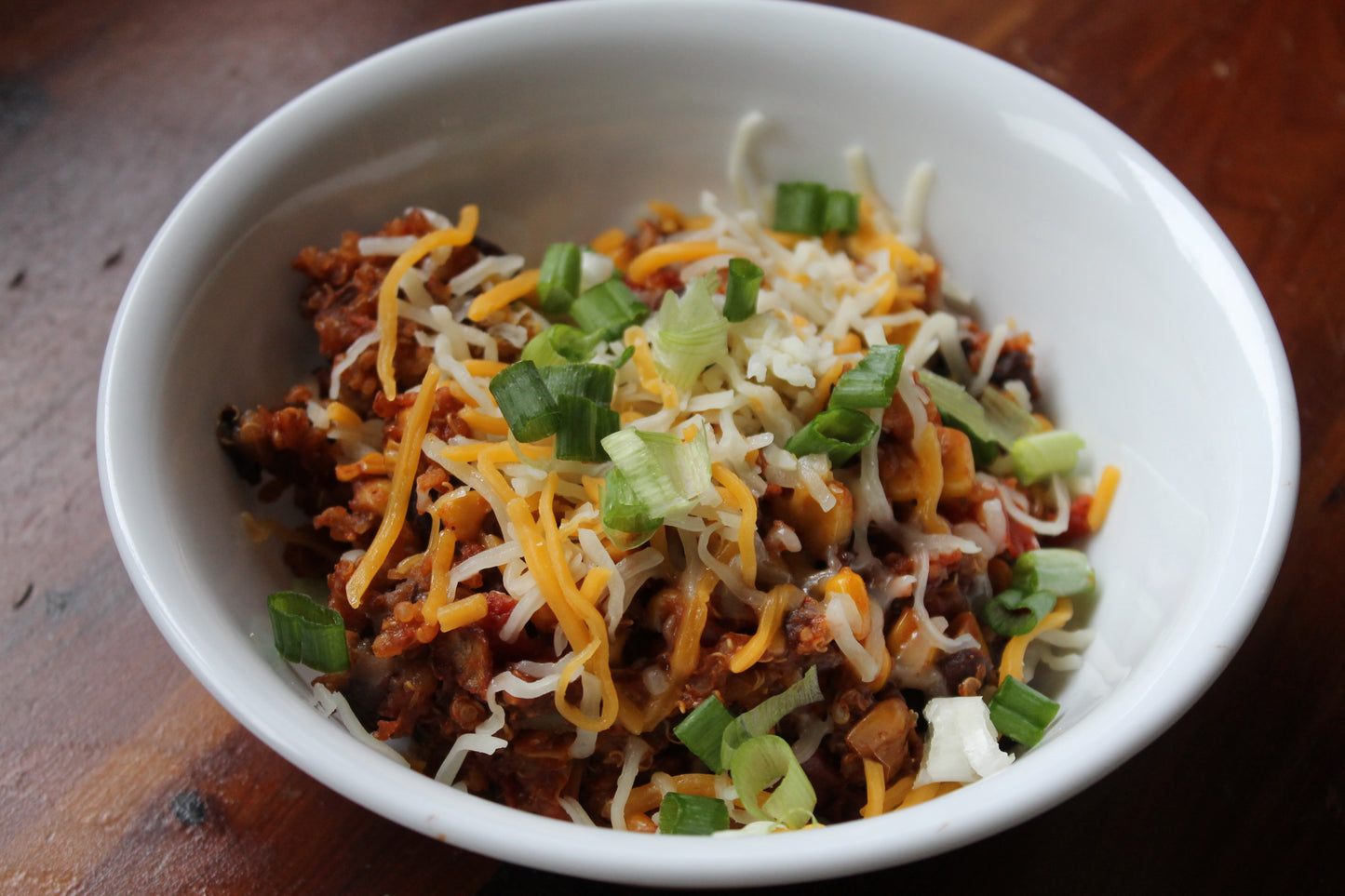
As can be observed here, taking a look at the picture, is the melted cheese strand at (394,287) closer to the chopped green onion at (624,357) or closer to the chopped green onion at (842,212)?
the chopped green onion at (624,357)

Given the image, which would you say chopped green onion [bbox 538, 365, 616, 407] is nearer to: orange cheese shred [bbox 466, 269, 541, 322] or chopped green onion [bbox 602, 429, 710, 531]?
chopped green onion [bbox 602, 429, 710, 531]

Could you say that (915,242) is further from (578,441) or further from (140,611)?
(140,611)

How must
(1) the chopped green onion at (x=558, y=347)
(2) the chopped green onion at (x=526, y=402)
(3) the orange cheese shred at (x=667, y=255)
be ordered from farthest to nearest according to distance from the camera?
(3) the orange cheese shred at (x=667, y=255) → (1) the chopped green onion at (x=558, y=347) → (2) the chopped green onion at (x=526, y=402)

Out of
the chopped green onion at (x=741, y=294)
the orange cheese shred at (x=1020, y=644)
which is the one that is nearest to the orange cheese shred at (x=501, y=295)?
the chopped green onion at (x=741, y=294)

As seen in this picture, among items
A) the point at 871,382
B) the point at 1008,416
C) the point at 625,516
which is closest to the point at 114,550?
the point at 625,516

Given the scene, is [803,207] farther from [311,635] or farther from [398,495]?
[311,635]

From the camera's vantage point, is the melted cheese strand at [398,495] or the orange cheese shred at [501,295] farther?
the orange cheese shred at [501,295]

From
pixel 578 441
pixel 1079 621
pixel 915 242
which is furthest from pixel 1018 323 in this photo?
pixel 578 441
